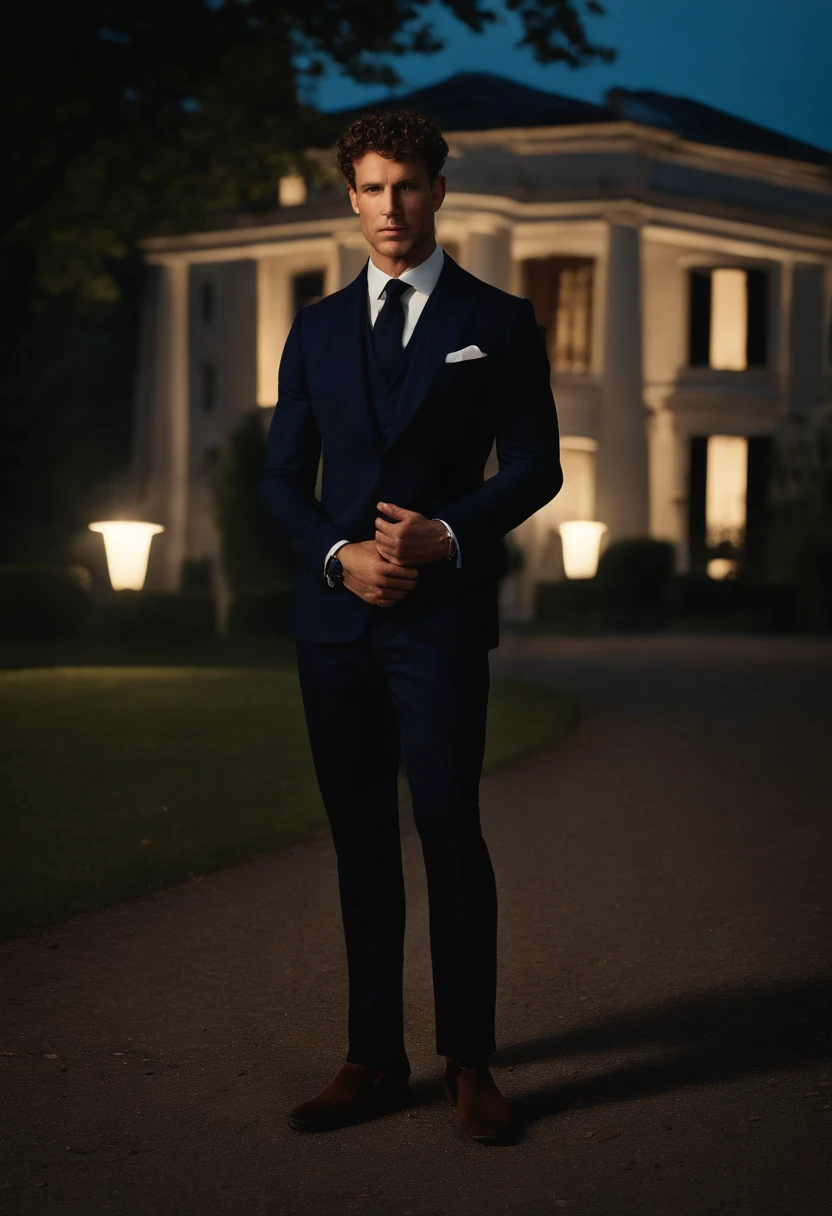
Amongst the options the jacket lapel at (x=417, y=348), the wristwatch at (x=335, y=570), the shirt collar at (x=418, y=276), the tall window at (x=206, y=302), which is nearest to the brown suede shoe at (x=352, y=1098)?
the wristwatch at (x=335, y=570)

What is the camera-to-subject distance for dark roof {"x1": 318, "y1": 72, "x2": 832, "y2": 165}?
3512cm

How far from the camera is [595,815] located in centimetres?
808

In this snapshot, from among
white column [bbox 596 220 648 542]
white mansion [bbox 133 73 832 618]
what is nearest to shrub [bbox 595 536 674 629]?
white mansion [bbox 133 73 832 618]

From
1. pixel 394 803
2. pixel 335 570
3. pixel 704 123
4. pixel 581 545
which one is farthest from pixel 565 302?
pixel 335 570

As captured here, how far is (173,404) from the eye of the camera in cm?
3766

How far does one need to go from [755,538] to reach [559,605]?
3854mm

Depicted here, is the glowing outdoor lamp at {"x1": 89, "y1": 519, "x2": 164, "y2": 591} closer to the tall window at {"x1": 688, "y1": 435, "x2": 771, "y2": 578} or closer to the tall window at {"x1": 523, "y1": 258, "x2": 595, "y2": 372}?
the tall window at {"x1": 523, "y1": 258, "x2": 595, "y2": 372}

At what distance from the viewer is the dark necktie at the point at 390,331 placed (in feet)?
12.4

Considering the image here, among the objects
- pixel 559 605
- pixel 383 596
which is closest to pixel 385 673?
pixel 383 596

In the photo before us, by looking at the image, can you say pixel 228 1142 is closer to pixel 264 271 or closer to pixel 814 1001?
pixel 814 1001

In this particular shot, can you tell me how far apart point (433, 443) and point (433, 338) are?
248 millimetres

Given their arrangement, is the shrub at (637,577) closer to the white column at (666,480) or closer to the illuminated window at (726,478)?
the illuminated window at (726,478)

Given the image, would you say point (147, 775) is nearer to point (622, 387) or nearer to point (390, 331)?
point (390, 331)

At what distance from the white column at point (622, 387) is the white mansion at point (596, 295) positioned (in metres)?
0.04
